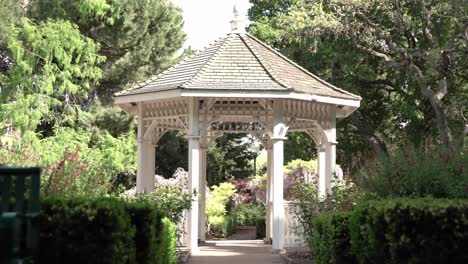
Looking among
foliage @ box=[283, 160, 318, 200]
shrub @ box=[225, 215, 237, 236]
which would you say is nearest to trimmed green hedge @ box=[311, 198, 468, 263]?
shrub @ box=[225, 215, 237, 236]

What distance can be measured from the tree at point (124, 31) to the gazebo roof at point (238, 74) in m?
12.0

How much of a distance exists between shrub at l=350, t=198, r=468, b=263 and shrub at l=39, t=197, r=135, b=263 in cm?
251

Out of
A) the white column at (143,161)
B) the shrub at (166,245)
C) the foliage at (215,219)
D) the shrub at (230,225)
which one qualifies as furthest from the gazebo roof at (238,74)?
the shrub at (230,225)

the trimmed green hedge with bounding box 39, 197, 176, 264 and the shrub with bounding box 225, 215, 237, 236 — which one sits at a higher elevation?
the trimmed green hedge with bounding box 39, 197, 176, 264

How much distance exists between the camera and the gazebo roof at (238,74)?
14.9 m

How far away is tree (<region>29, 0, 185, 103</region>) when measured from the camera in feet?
94.2

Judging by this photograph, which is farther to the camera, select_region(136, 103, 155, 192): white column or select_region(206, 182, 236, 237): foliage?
select_region(206, 182, 236, 237): foliage

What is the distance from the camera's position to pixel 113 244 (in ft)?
20.6

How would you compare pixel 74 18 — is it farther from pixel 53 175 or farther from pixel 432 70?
pixel 53 175

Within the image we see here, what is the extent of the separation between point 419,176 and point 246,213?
57.7ft

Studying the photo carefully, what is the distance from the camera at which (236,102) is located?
16.0m

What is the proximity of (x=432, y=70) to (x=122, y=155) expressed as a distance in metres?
11.8

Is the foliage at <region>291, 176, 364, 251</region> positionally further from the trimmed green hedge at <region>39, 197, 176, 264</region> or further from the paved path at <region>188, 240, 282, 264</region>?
the trimmed green hedge at <region>39, 197, 176, 264</region>

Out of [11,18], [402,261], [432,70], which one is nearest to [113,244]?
[402,261]
